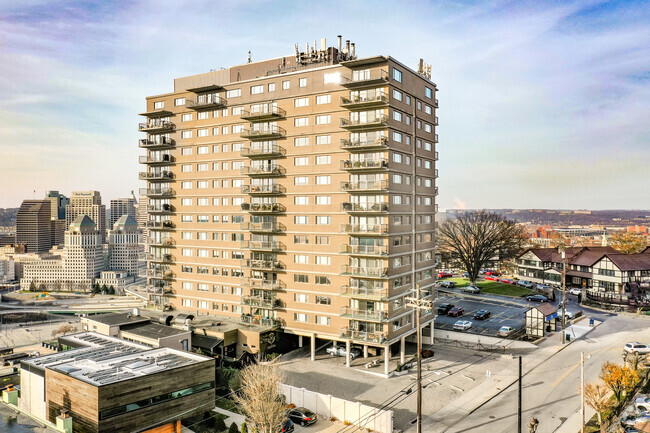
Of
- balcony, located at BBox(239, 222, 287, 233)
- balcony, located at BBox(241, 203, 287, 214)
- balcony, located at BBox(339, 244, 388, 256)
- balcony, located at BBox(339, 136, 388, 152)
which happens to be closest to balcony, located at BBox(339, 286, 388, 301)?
balcony, located at BBox(339, 244, 388, 256)

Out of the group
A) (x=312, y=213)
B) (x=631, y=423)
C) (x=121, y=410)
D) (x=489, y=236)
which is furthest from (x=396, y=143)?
(x=489, y=236)

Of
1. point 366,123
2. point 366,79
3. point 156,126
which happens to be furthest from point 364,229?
point 156,126

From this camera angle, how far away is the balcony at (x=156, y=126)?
66.2 m

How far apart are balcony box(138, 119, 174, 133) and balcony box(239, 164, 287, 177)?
16739 mm

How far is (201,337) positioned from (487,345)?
3699 cm

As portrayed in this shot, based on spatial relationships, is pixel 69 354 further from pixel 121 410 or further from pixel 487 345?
pixel 487 345

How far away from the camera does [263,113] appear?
2205 inches

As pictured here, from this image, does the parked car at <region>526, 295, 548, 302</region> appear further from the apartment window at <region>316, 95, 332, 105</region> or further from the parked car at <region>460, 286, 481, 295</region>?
the apartment window at <region>316, 95, 332, 105</region>

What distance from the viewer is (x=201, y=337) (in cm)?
5378

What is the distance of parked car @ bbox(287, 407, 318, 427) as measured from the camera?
37.2m

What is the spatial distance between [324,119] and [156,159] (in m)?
30.6

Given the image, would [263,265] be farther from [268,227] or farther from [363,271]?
[363,271]

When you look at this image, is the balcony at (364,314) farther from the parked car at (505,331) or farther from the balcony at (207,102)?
the balcony at (207,102)

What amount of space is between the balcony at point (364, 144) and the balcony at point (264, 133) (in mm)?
9189
